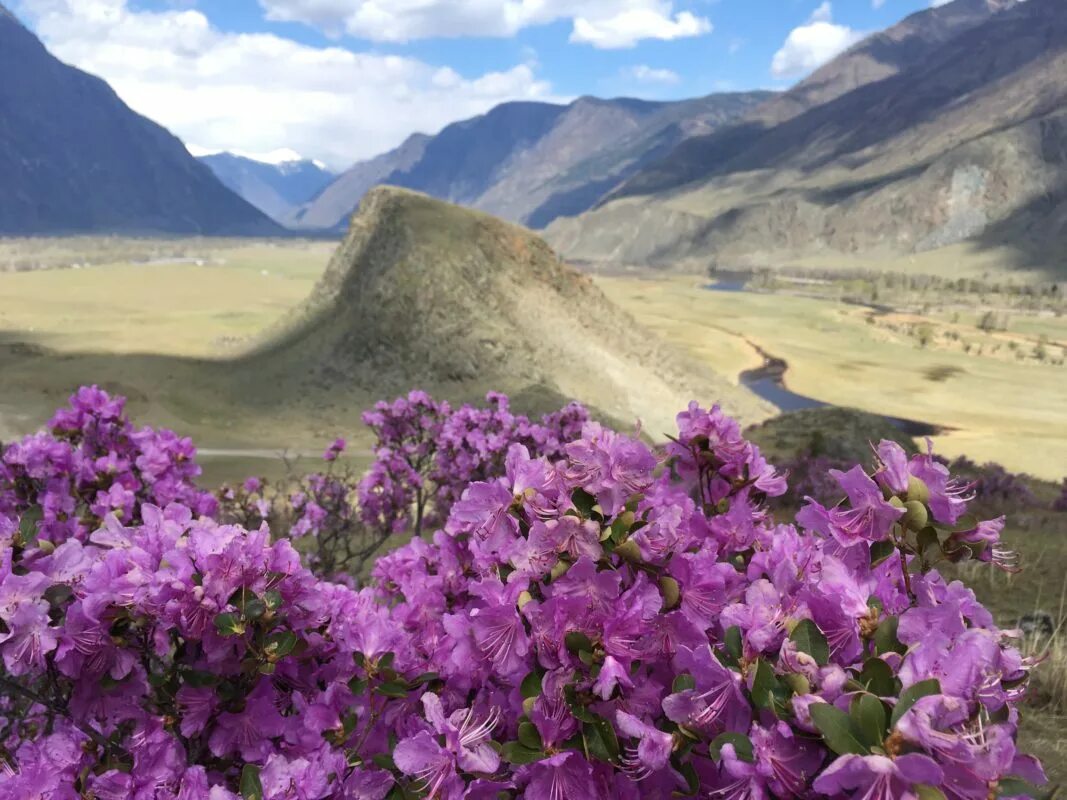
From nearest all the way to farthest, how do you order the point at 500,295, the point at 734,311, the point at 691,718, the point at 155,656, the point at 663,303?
the point at 691,718
the point at 155,656
the point at 500,295
the point at 734,311
the point at 663,303

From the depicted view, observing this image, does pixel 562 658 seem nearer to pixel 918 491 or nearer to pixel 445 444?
pixel 918 491

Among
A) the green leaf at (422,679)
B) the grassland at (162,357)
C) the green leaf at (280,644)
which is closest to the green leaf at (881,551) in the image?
the green leaf at (422,679)

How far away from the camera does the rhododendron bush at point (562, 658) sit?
1.48 metres

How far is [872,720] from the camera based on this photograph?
1.35 metres

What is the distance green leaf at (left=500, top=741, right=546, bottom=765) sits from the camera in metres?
1.70

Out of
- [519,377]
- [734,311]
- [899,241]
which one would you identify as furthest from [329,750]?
[899,241]

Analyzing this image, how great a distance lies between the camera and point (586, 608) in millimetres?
1839

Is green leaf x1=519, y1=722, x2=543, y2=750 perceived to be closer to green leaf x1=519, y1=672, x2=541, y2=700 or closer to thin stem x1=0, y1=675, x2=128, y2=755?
green leaf x1=519, y1=672, x2=541, y2=700

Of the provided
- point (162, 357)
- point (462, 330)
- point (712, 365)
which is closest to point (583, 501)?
point (462, 330)

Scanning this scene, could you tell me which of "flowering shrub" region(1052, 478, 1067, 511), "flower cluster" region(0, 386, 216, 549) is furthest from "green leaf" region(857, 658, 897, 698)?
"flowering shrub" region(1052, 478, 1067, 511)

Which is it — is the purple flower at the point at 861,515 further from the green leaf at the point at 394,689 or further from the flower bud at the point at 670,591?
the green leaf at the point at 394,689

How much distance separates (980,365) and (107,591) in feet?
216

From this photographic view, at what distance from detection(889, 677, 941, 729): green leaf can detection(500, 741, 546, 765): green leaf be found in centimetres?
74

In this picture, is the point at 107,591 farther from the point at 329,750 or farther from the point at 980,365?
the point at 980,365
